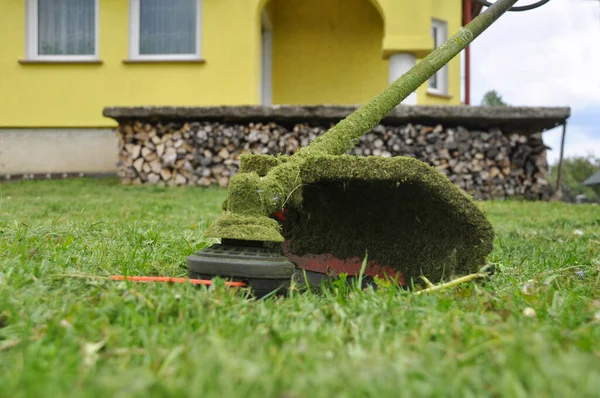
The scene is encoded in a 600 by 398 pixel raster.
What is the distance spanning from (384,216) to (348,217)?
0.13 metres

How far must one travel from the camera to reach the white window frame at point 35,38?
28.3 feet

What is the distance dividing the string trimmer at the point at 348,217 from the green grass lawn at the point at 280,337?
0.12m

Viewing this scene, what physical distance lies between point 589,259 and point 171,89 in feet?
23.2

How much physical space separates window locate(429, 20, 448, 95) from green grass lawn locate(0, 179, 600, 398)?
8290 millimetres

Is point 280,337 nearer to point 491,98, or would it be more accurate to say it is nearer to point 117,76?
point 117,76

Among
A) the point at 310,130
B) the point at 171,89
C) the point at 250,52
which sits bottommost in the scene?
the point at 310,130

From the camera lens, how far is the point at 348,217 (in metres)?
2.14

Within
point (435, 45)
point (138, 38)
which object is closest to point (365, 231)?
point (138, 38)

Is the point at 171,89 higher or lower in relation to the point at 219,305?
higher

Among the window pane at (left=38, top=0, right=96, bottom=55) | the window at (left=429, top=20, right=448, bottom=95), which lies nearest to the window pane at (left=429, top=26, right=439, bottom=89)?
the window at (left=429, top=20, right=448, bottom=95)

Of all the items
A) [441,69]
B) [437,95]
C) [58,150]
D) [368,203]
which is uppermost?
[441,69]

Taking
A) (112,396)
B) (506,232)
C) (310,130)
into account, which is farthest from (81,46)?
(112,396)

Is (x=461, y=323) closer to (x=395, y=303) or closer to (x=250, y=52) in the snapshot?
(x=395, y=303)

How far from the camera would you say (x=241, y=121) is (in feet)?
23.8
